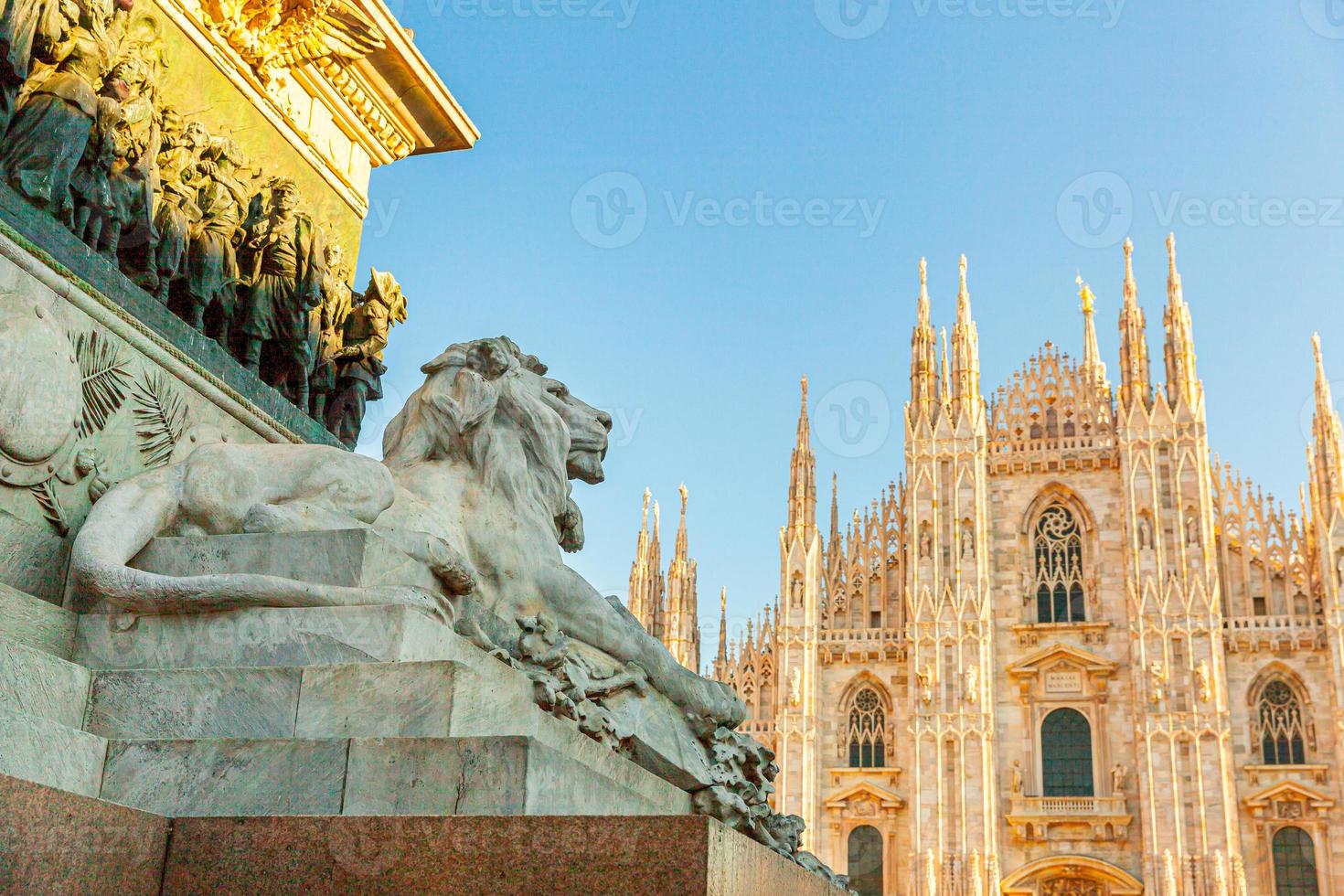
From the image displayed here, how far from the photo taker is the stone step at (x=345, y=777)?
2.49 m

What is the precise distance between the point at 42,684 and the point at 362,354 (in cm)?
331

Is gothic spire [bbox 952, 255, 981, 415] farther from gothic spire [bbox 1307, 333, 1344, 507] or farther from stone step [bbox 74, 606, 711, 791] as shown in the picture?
stone step [bbox 74, 606, 711, 791]

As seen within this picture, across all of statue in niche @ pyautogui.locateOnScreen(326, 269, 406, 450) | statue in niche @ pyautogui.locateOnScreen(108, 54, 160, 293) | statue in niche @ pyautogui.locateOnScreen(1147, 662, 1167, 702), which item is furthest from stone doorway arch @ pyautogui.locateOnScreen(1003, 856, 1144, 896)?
statue in niche @ pyautogui.locateOnScreen(108, 54, 160, 293)

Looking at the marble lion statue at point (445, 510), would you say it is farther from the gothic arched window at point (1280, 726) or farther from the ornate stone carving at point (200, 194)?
the gothic arched window at point (1280, 726)

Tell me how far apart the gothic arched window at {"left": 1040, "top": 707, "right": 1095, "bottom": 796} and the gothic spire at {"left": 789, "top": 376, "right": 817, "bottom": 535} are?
21.2 feet

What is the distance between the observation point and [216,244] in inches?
194

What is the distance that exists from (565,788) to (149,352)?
235cm

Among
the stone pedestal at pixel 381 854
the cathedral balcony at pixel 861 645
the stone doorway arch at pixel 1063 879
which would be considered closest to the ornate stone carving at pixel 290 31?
the stone pedestal at pixel 381 854

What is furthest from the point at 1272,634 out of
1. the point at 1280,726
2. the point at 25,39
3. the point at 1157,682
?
the point at 25,39

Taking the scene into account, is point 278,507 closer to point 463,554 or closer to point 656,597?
point 463,554

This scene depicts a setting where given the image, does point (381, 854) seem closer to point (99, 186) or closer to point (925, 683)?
point (99, 186)

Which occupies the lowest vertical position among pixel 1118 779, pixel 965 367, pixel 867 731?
pixel 1118 779

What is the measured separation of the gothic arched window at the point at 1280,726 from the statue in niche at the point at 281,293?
24746 mm

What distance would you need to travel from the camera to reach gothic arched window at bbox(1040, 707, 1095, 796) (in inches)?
1057
